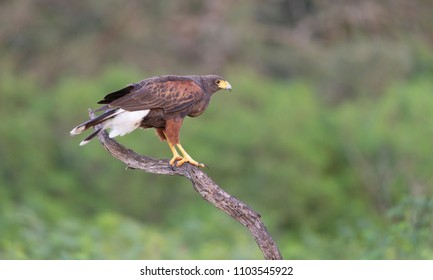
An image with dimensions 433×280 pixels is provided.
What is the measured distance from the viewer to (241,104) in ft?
96.9

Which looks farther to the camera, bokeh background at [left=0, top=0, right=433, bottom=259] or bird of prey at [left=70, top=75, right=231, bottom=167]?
bokeh background at [left=0, top=0, right=433, bottom=259]

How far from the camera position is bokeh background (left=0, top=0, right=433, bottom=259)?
1022 inches

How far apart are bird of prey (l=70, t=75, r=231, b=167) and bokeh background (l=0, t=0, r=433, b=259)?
12.7m

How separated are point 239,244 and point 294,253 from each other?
3.36 meters

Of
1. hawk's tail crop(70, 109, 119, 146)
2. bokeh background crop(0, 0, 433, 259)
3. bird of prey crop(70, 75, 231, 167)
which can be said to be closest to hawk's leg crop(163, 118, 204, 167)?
bird of prey crop(70, 75, 231, 167)

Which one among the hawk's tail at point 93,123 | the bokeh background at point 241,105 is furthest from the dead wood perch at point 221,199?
the bokeh background at point 241,105

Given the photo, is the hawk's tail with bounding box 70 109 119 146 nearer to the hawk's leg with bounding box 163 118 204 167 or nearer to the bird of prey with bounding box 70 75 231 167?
the bird of prey with bounding box 70 75 231 167

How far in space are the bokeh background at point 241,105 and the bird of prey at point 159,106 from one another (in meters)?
12.7

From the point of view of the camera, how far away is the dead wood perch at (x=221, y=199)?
8492 mm

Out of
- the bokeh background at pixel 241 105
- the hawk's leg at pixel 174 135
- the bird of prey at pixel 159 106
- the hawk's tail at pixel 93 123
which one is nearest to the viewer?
the hawk's tail at pixel 93 123

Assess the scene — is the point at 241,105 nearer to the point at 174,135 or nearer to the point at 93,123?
the point at 174,135

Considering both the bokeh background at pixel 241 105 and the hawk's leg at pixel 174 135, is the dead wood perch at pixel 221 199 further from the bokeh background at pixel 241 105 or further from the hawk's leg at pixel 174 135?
the bokeh background at pixel 241 105

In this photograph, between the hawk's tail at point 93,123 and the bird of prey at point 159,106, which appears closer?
the hawk's tail at point 93,123

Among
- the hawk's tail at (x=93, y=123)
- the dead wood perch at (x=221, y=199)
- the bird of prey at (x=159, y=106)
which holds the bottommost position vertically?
the dead wood perch at (x=221, y=199)
